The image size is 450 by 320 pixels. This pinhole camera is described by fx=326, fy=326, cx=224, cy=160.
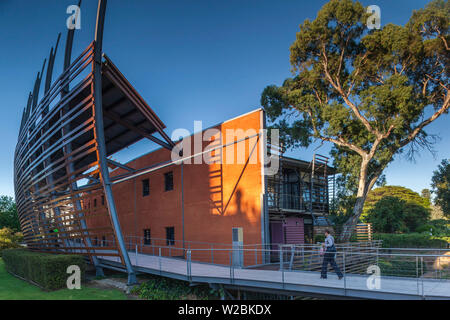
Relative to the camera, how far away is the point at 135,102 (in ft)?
44.2

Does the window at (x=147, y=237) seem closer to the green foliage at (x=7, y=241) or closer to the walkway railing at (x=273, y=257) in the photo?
the walkway railing at (x=273, y=257)

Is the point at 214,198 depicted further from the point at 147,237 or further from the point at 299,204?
the point at 147,237

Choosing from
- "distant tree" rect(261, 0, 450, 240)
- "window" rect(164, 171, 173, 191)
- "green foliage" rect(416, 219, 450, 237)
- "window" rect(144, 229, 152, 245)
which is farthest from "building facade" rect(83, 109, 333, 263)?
"green foliage" rect(416, 219, 450, 237)

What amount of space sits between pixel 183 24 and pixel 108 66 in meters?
7.75

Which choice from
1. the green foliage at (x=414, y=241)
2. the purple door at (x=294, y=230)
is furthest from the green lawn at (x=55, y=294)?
the green foliage at (x=414, y=241)

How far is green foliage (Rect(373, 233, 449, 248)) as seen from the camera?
21805 millimetres

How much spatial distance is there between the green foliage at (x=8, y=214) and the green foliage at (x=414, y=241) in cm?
3633

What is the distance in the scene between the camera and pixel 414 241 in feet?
73.1

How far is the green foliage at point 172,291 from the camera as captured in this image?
31.7 feet

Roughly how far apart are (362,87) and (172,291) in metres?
17.0

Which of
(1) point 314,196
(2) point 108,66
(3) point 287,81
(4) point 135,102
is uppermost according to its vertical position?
(3) point 287,81

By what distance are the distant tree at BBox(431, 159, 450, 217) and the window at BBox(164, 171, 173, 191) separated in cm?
2336
